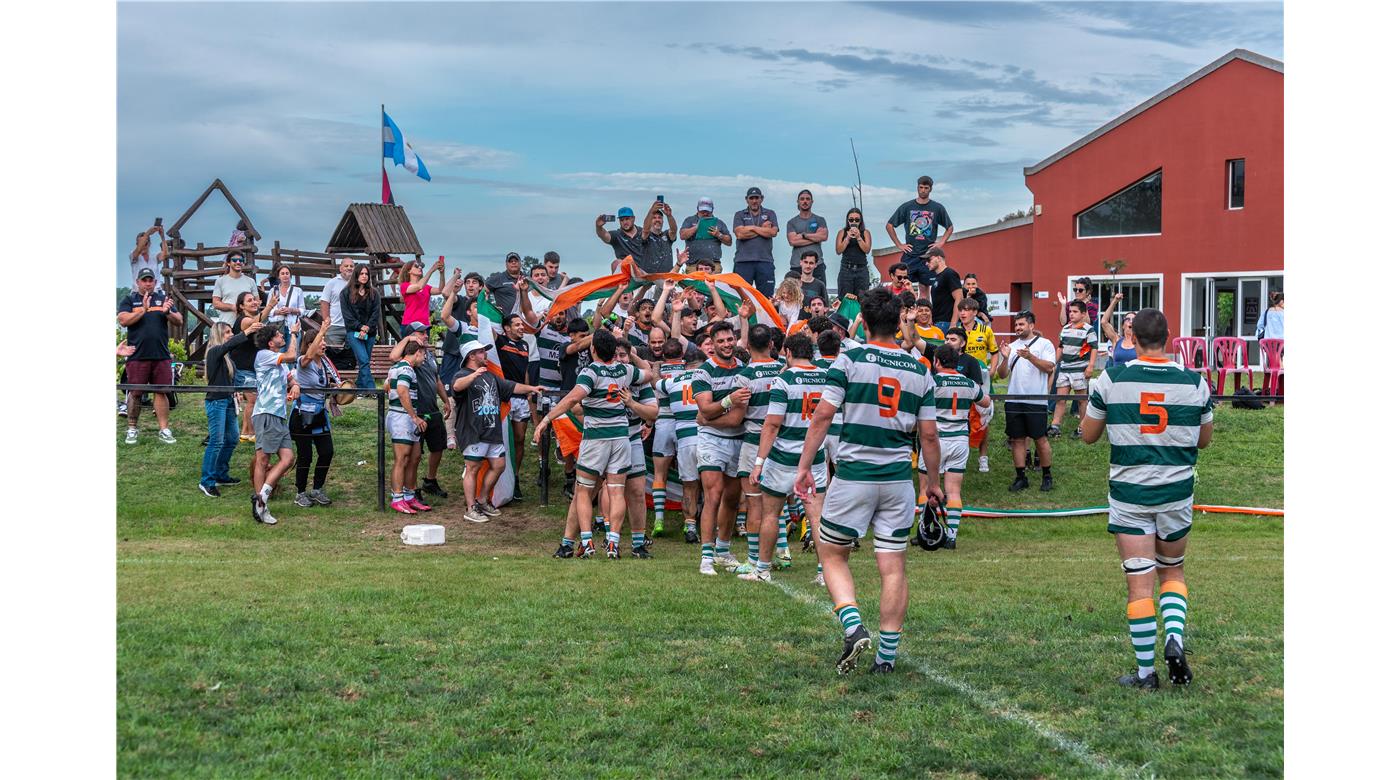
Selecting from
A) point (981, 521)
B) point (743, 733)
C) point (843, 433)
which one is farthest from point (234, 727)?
point (981, 521)

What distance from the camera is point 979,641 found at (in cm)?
809

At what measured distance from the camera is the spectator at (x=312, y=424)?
14141 millimetres

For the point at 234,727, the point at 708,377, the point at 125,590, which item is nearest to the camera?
the point at 234,727

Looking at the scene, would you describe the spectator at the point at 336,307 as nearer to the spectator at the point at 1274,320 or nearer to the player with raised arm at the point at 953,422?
the player with raised arm at the point at 953,422

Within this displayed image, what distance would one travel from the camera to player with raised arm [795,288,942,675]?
289 inches

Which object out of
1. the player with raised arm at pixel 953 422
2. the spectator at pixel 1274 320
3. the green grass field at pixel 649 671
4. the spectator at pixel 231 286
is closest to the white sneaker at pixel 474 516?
the green grass field at pixel 649 671

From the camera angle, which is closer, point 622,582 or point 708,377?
point 622,582

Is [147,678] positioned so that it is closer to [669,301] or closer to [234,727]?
[234,727]

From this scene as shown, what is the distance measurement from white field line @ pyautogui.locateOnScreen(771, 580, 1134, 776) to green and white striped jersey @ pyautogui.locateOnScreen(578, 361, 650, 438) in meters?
4.50

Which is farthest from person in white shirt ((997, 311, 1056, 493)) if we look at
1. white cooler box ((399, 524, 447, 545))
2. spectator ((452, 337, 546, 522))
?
→ white cooler box ((399, 524, 447, 545))

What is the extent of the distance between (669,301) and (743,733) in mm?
10101

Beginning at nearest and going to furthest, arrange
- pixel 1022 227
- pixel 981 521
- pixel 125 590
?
pixel 125 590, pixel 981 521, pixel 1022 227

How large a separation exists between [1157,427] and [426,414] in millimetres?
9116

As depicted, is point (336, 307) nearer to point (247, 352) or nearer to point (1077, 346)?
point (247, 352)
